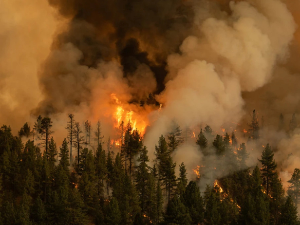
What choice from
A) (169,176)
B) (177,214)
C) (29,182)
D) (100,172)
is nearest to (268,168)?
(169,176)

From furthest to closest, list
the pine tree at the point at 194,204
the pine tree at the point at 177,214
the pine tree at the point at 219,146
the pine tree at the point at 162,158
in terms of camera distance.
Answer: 1. the pine tree at the point at 219,146
2. the pine tree at the point at 162,158
3. the pine tree at the point at 194,204
4. the pine tree at the point at 177,214

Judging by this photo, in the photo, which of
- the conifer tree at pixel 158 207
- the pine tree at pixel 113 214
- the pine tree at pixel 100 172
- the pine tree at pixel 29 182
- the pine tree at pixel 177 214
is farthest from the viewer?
the pine tree at pixel 100 172

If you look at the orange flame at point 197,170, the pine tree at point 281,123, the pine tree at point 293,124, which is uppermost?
the pine tree at point 281,123

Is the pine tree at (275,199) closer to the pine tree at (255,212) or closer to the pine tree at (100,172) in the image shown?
the pine tree at (255,212)

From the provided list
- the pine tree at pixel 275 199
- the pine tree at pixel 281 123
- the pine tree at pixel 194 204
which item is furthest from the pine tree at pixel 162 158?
the pine tree at pixel 281 123

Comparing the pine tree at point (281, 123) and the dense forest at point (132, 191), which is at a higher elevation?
the pine tree at point (281, 123)

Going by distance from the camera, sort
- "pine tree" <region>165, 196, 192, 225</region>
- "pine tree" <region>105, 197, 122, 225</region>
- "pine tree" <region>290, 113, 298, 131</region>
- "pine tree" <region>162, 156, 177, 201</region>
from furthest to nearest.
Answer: "pine tree" <region>290, 113, 298, 131</region>
"pine tree" <region>162, 156, 177, 201</region>
"pine tree" <region>105, 197, 122, 225</region>
"pine tree" <region>165, 196, 192, 225</region>

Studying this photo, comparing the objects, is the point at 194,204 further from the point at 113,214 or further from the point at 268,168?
the point at 268,168

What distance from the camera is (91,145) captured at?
237ft

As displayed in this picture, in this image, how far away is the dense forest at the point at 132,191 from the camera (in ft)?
137

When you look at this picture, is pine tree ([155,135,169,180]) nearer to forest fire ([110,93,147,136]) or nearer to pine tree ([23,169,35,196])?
pine tree ([23,169,35,196])

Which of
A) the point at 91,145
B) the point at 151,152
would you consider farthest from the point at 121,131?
the point at 151,152

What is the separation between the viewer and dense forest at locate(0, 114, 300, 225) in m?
41.8

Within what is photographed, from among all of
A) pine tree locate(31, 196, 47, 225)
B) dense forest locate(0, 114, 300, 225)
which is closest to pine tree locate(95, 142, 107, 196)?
dense forest locate(0, 114, 300, 225)
